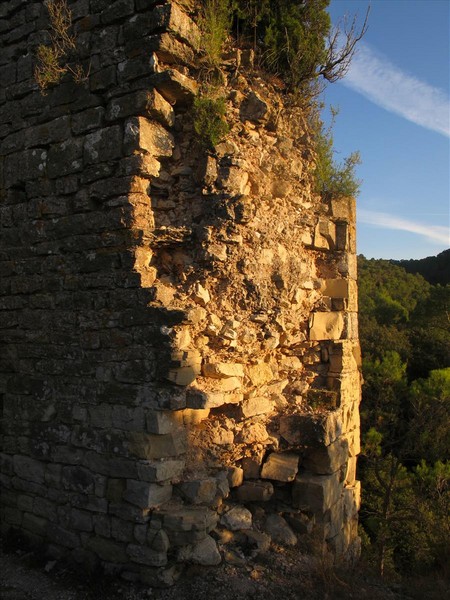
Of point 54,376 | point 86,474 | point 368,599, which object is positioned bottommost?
point 368,599

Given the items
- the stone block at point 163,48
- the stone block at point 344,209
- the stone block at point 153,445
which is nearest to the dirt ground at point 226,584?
the stone block at point 153,445

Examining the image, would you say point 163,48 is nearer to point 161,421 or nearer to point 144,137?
point 144,137

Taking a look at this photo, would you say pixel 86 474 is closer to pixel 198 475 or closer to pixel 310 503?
pixel 198 475

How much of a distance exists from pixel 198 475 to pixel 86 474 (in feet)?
2.65

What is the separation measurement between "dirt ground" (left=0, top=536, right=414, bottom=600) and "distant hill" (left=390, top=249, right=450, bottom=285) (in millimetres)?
30704

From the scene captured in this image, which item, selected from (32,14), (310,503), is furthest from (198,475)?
(32,14)

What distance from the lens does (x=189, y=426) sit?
362cm

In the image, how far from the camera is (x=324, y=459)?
410cm

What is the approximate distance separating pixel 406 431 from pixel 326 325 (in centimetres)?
1026

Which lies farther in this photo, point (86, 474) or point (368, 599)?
point (86, 474)

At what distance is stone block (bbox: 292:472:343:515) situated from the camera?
3.96 meters

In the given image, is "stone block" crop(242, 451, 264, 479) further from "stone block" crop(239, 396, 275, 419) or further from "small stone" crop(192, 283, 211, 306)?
"small stone" crop(192, 283, 211, 306)

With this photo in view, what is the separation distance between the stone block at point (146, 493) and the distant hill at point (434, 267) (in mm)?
31181

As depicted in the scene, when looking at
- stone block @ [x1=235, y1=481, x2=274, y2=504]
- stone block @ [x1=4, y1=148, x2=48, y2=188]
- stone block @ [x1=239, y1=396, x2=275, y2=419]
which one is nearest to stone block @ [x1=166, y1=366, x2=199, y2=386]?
stone block @ [x1=239, y1=396, x2=275, y2=419]
